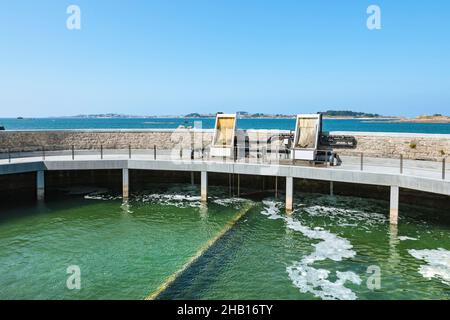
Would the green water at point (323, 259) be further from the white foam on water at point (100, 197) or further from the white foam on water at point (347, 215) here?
the white foam on water at point (100, 197)

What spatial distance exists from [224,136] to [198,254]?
8.59m

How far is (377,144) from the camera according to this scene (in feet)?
60.4

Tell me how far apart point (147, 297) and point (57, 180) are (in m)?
14.8

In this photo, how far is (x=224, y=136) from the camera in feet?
61.5


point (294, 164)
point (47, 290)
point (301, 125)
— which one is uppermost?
point (301, 125)

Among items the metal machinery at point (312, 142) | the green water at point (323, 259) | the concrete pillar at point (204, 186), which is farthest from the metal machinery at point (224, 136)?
the green water at point (323, 259)

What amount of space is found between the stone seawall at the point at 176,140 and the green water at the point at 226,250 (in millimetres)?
2840

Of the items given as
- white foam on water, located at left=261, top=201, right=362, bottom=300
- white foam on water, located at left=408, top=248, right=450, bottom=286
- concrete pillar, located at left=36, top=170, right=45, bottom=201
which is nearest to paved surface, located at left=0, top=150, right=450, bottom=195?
concrete pillar, located at left=36, top=170, right=45, bottom=201

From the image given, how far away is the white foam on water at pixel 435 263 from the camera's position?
986cm

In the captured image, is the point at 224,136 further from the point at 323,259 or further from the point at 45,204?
the point at 323,259

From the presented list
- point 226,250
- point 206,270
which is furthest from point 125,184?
point 206,270
